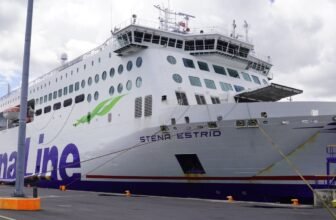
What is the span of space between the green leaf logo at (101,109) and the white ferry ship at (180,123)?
99 mm

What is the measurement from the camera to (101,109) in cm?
2277

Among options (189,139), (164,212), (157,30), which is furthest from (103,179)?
(164,212)

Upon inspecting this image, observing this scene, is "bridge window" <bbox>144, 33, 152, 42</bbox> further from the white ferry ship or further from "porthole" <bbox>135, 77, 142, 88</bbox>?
"porthole" <bbox>135, 77, 142, 88</bbox>

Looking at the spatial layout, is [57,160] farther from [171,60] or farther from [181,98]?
[181,98]

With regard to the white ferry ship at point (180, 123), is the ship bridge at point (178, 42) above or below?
above

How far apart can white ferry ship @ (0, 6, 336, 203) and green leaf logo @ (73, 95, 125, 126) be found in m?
0.10

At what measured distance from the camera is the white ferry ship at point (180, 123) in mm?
16609

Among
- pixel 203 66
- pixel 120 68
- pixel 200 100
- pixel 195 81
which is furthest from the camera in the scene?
pixel 120 68

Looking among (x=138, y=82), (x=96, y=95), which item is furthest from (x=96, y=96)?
(x=138, y=82)

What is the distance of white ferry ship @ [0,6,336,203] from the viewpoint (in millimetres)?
16609

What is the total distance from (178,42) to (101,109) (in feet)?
17.9

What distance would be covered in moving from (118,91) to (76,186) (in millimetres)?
6222

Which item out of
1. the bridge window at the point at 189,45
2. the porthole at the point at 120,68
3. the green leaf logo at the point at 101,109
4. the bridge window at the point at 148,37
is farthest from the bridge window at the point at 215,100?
the porthole at the point at 120,68

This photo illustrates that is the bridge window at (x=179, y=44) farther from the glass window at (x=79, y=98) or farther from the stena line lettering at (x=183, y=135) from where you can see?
the glass window at (x=79, y=98)
